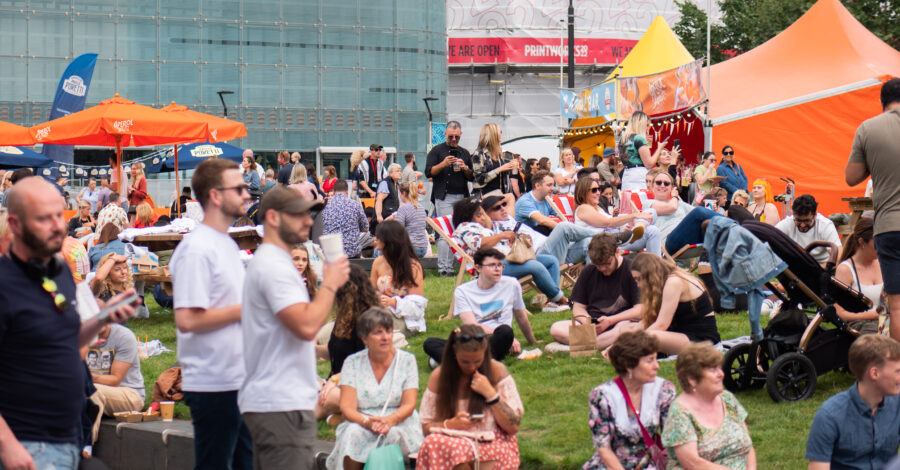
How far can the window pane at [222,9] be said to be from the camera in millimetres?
35781

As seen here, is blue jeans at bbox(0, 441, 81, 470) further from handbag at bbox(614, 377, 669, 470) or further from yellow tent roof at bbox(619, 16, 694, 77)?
yellow tent roof at bbox(619, 16, 694, 77)

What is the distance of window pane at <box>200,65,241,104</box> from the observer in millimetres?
35969

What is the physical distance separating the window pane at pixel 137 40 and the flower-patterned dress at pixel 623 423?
31871mm

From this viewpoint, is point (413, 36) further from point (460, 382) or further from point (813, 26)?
point (460, 382)

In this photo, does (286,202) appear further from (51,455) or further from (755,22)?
(755,22)

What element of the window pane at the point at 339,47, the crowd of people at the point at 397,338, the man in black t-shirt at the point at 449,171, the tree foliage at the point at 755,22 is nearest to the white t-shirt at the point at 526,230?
the crowd of people at the point at 397,338

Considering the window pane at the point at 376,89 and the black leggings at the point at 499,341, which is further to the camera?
the window pane at the point at 376,89

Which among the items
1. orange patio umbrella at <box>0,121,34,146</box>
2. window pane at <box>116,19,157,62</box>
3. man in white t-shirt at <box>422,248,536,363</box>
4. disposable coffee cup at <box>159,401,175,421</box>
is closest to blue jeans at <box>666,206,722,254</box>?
man in white t-shirt at <box>422,248,536,363</box>

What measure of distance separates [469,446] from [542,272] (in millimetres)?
4958

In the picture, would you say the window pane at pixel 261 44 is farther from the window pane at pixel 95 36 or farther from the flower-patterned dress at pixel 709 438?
the flower-patterned dress at pixel 709 438

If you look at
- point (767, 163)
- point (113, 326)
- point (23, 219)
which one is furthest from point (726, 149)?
point (23, 219)

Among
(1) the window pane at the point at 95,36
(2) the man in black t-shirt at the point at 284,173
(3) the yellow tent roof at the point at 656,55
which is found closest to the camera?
(2) the man in black t-shirt at the point at 284,173

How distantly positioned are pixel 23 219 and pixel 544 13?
50176 millimetres

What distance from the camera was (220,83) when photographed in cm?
3616
